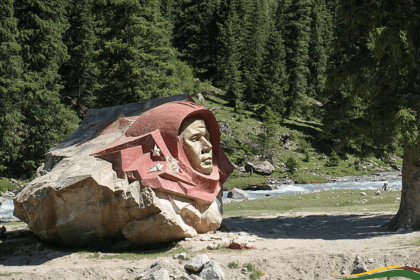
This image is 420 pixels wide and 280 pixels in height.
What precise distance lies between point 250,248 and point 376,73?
6.91m

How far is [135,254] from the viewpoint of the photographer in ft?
34.8

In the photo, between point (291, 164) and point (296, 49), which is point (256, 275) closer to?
point (291, 164)

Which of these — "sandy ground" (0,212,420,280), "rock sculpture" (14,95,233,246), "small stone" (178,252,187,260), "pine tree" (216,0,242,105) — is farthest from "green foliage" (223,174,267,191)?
"small stone" (178,252,187,260)

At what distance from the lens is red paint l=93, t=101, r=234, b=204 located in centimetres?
1066

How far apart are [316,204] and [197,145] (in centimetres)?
1072

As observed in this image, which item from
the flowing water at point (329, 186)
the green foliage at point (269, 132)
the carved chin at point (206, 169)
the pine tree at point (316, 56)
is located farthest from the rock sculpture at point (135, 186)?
the pine tree at point (316, 56)

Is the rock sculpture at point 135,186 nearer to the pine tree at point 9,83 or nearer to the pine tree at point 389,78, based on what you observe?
the pine tree at point 389,78

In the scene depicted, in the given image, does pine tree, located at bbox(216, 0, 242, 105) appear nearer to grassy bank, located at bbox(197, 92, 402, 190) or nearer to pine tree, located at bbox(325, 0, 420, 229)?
grassy bank, located at bbox(197, 92, 402, 190)

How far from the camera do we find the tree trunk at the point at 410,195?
39.2ft

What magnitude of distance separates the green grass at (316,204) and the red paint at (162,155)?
6.24 metres

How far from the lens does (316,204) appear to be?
20141 mm

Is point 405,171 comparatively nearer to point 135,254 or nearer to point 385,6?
point 385,6

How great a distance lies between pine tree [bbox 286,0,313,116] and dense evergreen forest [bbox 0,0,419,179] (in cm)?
13

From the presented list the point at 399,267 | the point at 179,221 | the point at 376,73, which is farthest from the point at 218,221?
the point at 376,73
